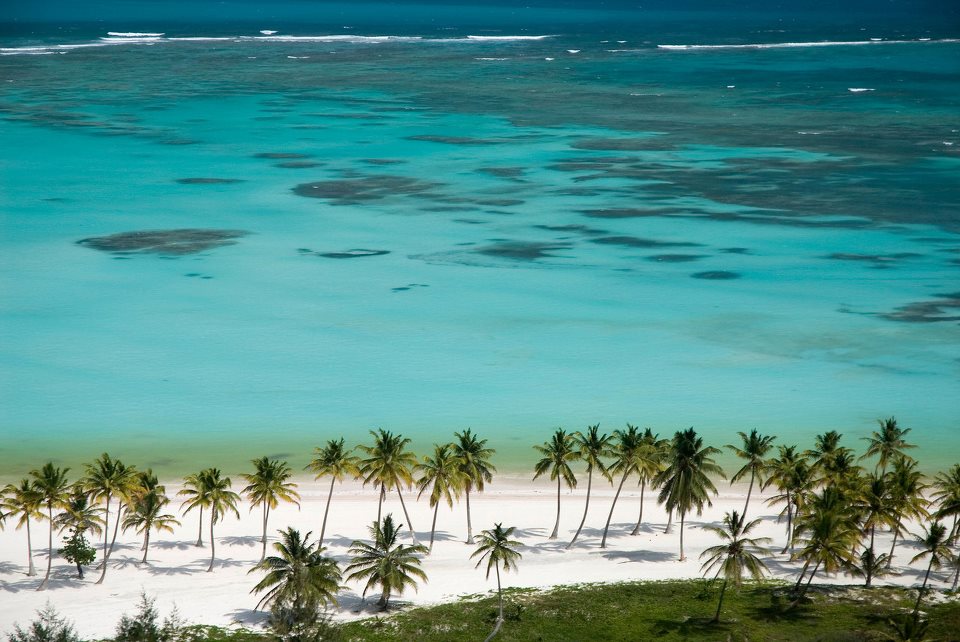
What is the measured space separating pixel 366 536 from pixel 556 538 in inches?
345

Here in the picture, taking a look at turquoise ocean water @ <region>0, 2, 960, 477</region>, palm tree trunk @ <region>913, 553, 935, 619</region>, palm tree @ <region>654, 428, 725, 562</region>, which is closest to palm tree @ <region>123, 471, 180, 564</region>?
turquoise ocean water @ <region>0, 2, 960, 477</region>

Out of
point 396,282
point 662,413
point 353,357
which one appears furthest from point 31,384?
point 662,413

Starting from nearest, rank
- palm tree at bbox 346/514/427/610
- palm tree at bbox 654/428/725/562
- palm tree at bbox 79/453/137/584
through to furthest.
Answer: palm tree at bbox 346/514/427/610
palm tree at bbox 79/453/137/584
palm tree at bbox 654/428/725/562

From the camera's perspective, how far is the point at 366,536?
50.2 m

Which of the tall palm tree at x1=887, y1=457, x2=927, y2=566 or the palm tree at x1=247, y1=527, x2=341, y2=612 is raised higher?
the tall palm tree at x1=887, y1=457, x2=927, y2=566

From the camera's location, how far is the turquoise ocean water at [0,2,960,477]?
66.4 m

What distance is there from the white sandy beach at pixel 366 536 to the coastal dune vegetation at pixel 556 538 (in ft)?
0.63

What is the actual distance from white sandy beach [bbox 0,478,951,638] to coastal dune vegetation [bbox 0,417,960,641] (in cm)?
19

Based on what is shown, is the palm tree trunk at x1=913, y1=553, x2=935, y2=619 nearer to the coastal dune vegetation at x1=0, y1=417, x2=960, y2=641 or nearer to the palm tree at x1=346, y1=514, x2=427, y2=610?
the coastal dune vegetation at x1=0, y1=417, x2=960, y2=641

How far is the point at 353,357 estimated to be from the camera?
2918 inches

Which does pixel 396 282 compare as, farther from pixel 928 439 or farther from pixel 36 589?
pixel 36 589

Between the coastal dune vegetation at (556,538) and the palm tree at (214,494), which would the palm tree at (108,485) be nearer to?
the coastal dune vegetation at (556,538)

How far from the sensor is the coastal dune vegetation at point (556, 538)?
40969 millimetres

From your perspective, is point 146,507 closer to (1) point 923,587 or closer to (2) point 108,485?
(2) point 108,485
